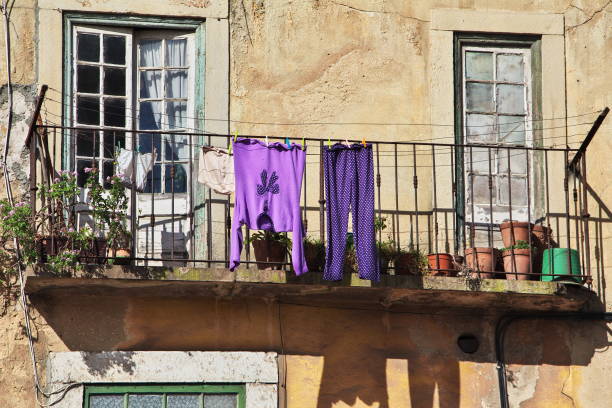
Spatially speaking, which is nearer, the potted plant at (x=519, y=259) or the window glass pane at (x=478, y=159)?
the potted plant at (x=519, y=259)

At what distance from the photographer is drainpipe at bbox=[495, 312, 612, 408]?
10945 millimetres

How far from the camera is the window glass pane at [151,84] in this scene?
11.7 m

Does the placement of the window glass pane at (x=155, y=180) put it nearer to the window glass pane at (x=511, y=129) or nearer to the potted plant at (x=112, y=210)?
the potted plant at (x=112, y=210)

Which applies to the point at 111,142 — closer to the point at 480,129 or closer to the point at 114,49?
the point at 114,49

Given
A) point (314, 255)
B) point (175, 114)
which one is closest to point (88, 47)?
point (175, 114)

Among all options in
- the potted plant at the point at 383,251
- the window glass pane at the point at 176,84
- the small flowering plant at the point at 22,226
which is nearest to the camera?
the small flowering plant at the point at 22,226

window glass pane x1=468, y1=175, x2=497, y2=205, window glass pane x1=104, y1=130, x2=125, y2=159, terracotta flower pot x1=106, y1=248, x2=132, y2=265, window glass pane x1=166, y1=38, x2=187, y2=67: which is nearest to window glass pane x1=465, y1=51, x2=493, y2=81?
window glass pane x1=468, y1=175, x2=497, y2=205

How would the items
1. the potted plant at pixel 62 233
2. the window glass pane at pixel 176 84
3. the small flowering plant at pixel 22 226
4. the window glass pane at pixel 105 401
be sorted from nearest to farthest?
the potted plant at pixel 62 233 < the small flowering plant at pixel 22 226 < the window glass pane at pixel 105 401 < the window glass pane at pixel 176 84

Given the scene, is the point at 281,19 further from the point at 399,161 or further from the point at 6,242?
the point at 6,242

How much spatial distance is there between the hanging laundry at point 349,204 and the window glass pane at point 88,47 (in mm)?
2187

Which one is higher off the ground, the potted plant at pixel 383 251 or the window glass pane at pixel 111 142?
the window glass pane at pixel 111 142

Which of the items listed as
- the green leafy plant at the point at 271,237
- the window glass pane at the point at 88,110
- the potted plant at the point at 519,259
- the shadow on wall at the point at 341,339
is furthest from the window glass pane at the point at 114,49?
the potted plant at the point at 519,259

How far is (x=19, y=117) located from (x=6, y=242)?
1.07 m

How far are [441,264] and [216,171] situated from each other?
6.28ft
